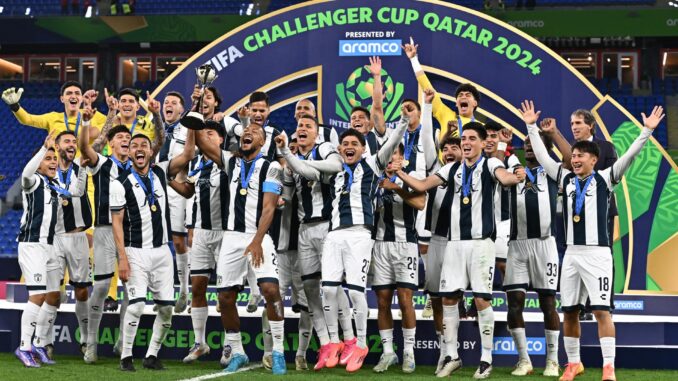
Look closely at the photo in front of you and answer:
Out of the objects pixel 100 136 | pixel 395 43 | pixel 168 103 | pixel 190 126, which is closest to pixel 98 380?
pixel 190 126

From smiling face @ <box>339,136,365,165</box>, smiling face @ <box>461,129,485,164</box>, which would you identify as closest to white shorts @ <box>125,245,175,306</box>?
smiling face @ <box>339,136,365,165</box>

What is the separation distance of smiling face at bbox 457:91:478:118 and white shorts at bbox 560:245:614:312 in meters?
1.90

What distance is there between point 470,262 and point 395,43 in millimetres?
5172

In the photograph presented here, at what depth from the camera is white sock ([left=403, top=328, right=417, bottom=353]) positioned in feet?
29.0

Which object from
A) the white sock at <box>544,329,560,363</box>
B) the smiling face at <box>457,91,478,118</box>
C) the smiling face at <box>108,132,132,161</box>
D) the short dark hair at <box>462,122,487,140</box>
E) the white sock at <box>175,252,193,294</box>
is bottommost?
the white sock at <box>544,329,560,363</box>

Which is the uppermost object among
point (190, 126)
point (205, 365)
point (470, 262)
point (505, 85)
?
point (505, 85)

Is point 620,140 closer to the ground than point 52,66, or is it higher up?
closer to the ground

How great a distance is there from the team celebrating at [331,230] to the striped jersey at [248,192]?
12 millimetres

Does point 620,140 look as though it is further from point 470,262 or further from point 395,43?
point 470,262

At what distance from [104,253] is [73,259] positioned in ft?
1.34

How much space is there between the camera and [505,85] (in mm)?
12828

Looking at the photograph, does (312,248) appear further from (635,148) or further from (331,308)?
(635,148)

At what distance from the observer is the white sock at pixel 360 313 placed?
859 cm

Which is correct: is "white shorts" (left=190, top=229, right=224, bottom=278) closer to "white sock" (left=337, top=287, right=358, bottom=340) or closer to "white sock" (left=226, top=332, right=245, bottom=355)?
"white sock" (left=226, top=332, right=245, bottom=355)
